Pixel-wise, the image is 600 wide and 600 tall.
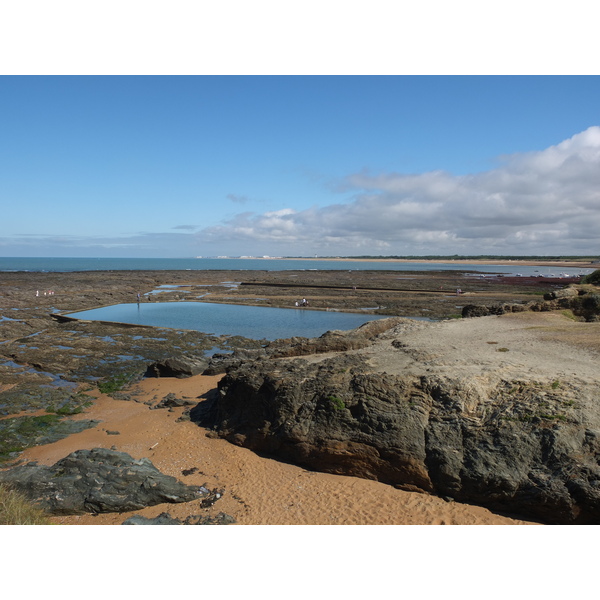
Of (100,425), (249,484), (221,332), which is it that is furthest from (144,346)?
(249,484)

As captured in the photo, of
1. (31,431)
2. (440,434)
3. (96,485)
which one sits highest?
(440,434)

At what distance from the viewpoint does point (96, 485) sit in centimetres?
927

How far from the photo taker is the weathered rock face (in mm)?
8422

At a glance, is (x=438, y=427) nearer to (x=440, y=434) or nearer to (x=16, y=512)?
(x=440, y=434)

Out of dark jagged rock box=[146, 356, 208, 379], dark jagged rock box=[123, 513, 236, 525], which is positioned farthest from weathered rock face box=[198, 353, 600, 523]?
dark jagged rock box=[146, 356, 208, 379]

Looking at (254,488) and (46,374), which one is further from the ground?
(254,488)

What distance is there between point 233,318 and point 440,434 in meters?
31.8

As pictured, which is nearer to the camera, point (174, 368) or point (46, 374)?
point (174, 368)

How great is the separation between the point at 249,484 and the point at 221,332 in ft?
75.6

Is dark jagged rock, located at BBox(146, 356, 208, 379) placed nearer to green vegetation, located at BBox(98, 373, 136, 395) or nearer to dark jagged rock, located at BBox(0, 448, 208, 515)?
green vegetation, located at BBox(98, 373, 136, 395)

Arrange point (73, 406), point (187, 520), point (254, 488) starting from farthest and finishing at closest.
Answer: point (73, 406) < point (254, 488) < point (187, 520)

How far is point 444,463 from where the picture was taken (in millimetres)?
9312

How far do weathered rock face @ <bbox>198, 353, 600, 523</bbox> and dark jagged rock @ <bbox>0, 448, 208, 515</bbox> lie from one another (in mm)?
3133

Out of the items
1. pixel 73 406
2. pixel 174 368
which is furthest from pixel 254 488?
pixel 174 368
